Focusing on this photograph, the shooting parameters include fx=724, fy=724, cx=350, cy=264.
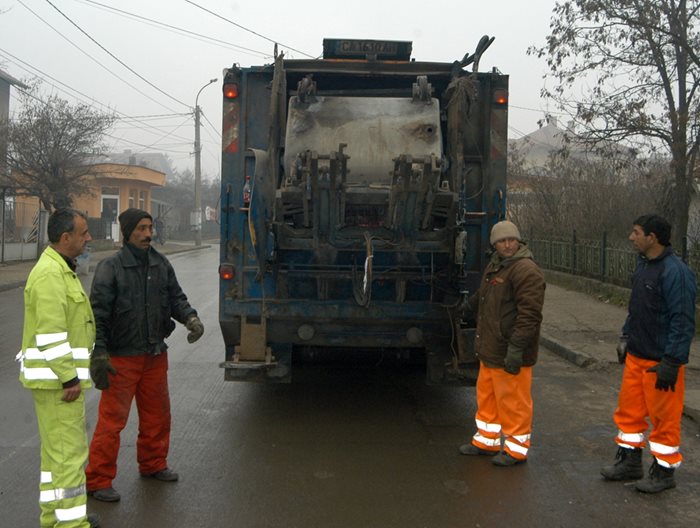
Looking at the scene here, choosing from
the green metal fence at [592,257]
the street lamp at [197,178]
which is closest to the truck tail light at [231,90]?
the green metal fence at [592,257]

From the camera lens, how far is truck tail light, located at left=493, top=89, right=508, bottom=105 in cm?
592

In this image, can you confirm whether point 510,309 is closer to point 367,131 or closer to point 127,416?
point 367,131

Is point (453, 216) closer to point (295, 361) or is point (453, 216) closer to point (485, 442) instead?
point (485, 442)

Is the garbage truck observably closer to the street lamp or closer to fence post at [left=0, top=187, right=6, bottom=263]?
fence post at [left=0, top=187, right=6, bottom=263]

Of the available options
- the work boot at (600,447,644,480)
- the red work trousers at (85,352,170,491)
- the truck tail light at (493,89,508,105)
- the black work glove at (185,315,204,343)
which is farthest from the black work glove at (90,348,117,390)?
the truck tail light at (493,89,508,105)

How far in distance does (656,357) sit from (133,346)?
10.8ft

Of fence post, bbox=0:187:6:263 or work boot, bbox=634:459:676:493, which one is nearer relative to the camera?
work boot, bbox=634:459:676:493

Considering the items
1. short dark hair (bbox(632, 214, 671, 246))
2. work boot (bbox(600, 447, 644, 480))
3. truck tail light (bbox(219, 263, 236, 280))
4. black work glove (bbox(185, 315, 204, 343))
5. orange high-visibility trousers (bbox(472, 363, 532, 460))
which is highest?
short dark hair (bbox(632, 214, 671, 246))

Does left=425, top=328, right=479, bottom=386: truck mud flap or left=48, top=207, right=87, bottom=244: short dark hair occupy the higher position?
left=48, top=207, right=87, bottom=244: short dark hair

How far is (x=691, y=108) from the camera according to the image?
11.0 meters

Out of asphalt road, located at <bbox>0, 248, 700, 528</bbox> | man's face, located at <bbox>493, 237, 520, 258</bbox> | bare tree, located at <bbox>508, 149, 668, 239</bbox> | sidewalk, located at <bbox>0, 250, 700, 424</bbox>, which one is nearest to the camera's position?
asphalt road, located at <bbox>0, 248, 700, 528</bbox>

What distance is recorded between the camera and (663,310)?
182 inches

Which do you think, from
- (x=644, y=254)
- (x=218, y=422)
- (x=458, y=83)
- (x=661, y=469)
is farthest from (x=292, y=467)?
(x=458, y=83)

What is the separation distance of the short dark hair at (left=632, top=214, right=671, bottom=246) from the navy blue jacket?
0.09 meters
